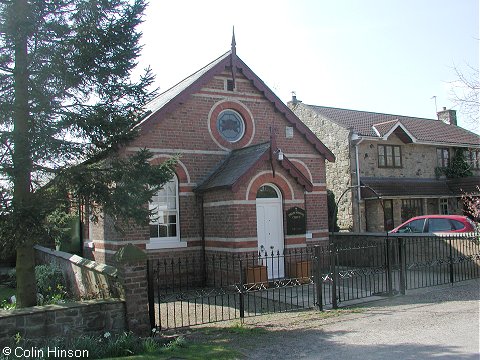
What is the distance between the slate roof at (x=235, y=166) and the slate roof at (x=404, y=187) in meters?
10.8

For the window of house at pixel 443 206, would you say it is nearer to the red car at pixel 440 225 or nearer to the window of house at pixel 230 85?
the red car at pixel 440 225

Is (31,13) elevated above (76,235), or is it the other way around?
(31,13)

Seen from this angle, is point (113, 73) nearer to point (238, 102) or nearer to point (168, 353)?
point (168, 353)

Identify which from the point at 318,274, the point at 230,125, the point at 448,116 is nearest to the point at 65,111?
the point at 318,274

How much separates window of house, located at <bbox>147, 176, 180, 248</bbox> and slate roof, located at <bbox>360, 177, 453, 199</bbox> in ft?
→ 40.6

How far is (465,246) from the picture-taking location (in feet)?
48.0

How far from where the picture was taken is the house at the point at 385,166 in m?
24.8

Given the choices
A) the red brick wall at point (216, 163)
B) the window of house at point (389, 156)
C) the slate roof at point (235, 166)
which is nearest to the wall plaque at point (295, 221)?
the red brick wall at point (216, 163)

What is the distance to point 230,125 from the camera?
16938 mm

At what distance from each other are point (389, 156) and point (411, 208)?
314cm

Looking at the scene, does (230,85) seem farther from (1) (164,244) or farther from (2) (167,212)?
(1) (164,244)

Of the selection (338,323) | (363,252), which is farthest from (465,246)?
(338,323)

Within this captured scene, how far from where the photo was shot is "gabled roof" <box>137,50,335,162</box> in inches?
590

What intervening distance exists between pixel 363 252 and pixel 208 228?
619 cm
